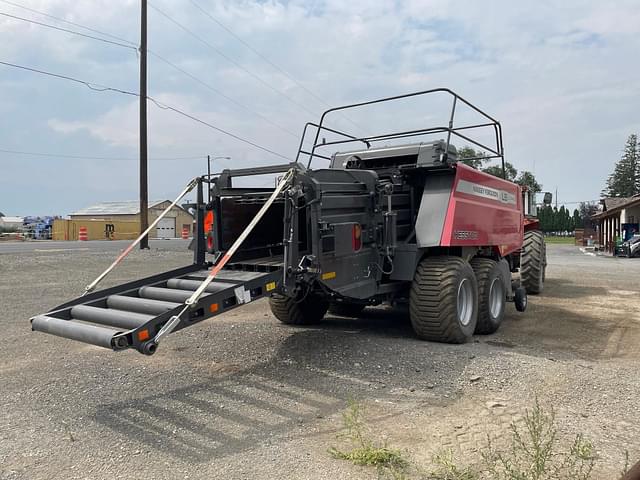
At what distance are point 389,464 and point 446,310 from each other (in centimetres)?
280

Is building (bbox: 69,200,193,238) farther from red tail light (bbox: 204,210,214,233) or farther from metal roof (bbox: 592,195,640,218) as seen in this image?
red tail light (bbox: 204,210,214,233)

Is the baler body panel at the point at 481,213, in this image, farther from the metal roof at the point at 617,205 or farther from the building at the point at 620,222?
the metal roof at the point at 617,205

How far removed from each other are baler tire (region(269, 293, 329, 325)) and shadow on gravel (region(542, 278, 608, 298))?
231 inches

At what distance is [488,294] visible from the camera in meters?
6.91

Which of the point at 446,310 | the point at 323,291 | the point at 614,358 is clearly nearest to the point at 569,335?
the point at 614,358

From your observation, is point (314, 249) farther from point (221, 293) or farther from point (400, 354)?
point (400, 354)

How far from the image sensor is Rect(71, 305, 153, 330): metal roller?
13.1 feet

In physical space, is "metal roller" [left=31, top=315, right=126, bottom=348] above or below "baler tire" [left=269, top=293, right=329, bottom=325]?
above

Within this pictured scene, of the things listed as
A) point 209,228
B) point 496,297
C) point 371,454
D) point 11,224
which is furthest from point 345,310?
point 11,224

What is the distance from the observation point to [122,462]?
341 cm

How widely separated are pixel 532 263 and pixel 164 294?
8.46 m

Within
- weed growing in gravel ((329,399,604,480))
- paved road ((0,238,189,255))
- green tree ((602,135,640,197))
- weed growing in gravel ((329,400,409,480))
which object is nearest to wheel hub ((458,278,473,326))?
weed growing in gravel ((329,399,604,480))

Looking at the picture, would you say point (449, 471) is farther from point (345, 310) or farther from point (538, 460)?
point (345, 310)

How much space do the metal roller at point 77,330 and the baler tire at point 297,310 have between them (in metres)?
3.30
